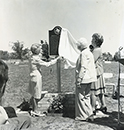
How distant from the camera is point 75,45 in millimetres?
3729

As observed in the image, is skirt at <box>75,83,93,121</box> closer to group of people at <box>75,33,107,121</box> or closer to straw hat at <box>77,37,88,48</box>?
group of people at <box>75,33,107,121</box>

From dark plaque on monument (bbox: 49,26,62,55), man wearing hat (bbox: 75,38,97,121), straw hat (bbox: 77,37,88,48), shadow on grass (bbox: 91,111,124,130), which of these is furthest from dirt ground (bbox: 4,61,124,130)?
straw hat (bbox: 77,37,88,48)

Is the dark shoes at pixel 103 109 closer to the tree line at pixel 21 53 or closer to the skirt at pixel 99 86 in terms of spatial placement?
the skirt at pixel 99 86

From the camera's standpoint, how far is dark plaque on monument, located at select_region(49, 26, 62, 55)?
371 cm

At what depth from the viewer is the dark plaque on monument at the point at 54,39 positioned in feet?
12.2

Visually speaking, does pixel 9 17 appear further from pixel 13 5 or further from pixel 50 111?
pixel 50 111

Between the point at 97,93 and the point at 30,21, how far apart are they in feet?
4.28

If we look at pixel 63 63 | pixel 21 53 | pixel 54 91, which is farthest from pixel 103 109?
pixel 21 53

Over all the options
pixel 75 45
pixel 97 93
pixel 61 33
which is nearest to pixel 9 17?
pixel 61 33

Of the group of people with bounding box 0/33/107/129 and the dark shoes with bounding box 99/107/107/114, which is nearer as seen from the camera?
the group of people with bounding box 0/33/107/129

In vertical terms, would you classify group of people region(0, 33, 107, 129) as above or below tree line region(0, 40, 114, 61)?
below

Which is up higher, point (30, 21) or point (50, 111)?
point (30, 21)

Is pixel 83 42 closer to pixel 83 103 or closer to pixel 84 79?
pixel 84 79

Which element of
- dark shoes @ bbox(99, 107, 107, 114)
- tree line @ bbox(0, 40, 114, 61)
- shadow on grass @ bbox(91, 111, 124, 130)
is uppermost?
tree line @ bbox(0, 40, 114, 61)
